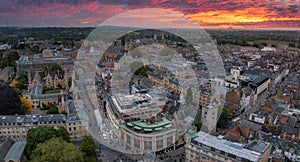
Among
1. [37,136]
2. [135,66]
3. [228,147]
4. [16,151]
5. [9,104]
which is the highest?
[135,66]

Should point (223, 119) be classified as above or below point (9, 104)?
below

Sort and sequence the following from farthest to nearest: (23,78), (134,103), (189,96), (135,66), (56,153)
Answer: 1. (135,66)
2. (23,78)
3. (189,96)
4. (134,103)
5. (56,153)

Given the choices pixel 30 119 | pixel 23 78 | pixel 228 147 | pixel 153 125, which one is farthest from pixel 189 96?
pixel 23 78

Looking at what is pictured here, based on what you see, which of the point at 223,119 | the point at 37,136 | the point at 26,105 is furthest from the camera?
the point at 26,105

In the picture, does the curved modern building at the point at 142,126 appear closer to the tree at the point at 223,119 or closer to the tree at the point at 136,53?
the tree at the point at 223,119

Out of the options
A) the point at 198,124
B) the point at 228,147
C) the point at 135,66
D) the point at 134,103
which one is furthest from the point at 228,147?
the point at 135,66

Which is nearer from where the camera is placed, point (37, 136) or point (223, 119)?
point (37, 136)

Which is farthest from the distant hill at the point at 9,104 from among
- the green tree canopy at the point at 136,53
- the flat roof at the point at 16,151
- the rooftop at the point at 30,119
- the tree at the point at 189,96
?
the green tree canopy at the point at 136,53

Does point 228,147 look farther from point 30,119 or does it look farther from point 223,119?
point 30,119

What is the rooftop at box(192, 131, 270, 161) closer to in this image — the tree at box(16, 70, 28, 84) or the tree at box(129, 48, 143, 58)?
the tree at box(16, 70, 28, 84)
